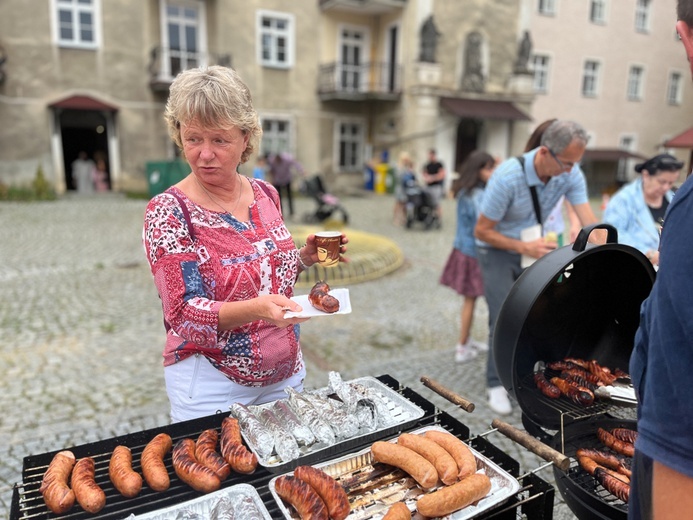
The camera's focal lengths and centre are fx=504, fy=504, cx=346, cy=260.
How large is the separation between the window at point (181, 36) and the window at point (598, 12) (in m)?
18.3

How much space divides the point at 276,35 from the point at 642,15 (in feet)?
62.5

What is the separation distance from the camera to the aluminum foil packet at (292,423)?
5.54 ft

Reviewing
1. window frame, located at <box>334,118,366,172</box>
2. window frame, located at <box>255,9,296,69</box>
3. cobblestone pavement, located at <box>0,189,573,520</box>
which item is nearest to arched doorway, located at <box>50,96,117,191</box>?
window frame, located at <box>255,9,296,69</box>

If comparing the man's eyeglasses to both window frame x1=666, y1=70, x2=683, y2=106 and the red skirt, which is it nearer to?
the red skirt

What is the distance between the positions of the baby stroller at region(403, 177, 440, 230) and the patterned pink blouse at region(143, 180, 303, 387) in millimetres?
10488

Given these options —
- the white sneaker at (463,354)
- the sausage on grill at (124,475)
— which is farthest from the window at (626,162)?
the sausage on grill at (124,475)

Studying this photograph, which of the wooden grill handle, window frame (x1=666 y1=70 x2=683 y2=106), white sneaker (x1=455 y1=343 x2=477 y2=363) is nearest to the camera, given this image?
the wooden grill handle

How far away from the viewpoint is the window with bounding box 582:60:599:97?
25.1m

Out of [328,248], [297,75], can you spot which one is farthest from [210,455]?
[297,75]

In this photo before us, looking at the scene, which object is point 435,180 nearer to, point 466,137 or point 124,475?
point 466,137

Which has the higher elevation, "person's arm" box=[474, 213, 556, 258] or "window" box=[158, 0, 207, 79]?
"window" box=[158, 0, 207, 79]

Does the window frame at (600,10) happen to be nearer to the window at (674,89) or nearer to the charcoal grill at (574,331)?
the window at (674,89)

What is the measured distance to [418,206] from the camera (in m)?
12.5

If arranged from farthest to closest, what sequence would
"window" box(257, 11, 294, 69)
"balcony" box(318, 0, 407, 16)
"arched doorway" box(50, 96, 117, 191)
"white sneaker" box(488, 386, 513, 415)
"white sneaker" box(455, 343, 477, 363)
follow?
"balcony" box(318, 0, 407, 16)
"window" box(257, 11, 294, 69)
"arched doorway" box(50, 96, 117, 191)
"white sneaker" box(455, 343, 477, 363)
"white sneaker" box(488, 386, 513, 415)
